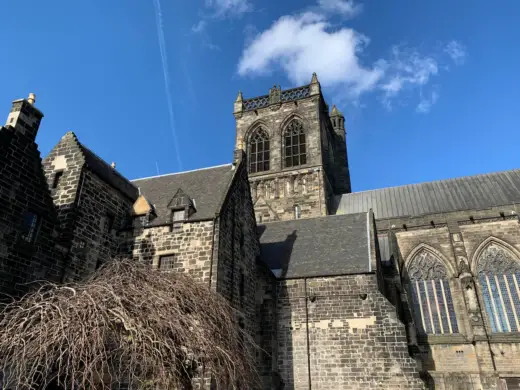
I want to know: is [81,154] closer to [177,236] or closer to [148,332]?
[177,236]

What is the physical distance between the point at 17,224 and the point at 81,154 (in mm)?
4293

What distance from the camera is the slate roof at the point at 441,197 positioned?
1097 inches

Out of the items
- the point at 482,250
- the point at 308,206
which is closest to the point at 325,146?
the point at 308,206

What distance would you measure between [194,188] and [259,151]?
1851cm

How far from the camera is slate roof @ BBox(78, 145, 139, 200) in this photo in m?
15.3

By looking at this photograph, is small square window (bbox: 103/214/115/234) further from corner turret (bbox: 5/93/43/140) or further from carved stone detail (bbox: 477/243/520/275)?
carved stone detail (bbox: 477/243/520/275)

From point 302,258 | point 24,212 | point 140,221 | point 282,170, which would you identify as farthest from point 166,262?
point 282,170

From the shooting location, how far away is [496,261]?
80.1 ft

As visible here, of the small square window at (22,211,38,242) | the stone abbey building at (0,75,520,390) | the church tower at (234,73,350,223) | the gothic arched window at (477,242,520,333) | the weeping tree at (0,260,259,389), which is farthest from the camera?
the church tower at (234,73,350,223)

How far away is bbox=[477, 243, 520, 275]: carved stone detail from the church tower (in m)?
10.7

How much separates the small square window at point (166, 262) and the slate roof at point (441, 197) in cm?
1922

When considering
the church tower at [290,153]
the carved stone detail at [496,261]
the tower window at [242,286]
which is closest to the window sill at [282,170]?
the church tower at [290,153]

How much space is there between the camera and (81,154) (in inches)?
578

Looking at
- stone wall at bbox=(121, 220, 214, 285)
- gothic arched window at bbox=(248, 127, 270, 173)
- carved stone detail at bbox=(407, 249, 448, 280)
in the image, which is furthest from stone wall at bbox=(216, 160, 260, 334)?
gothic arched window at bbox=(248, 127, 270, 173)
